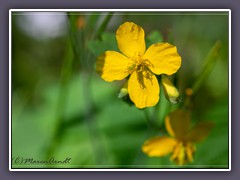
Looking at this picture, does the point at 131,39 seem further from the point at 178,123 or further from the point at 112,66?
the point at 178,123

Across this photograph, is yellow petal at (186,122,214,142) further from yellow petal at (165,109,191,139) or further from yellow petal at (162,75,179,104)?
yellow petal at (162,75,179,104)

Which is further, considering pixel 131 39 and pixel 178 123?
pixel 178 123

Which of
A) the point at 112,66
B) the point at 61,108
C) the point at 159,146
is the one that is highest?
Result: the point at 112,66

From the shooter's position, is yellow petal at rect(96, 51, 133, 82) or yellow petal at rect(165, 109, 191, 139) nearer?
yellow petal at rect(96, 51, 133, 82)

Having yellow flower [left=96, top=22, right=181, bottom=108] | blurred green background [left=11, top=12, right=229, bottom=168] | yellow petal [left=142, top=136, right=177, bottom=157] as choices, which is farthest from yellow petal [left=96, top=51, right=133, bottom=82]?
yellow petal [left=142, top=136, right=177, bottom=157]

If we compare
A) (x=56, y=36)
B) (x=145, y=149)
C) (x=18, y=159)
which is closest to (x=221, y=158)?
(x=145, y=149)

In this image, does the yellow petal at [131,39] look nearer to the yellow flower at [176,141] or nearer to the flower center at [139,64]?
the flower center at [139,64]

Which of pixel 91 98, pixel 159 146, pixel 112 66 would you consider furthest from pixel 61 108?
pixel 112 66
